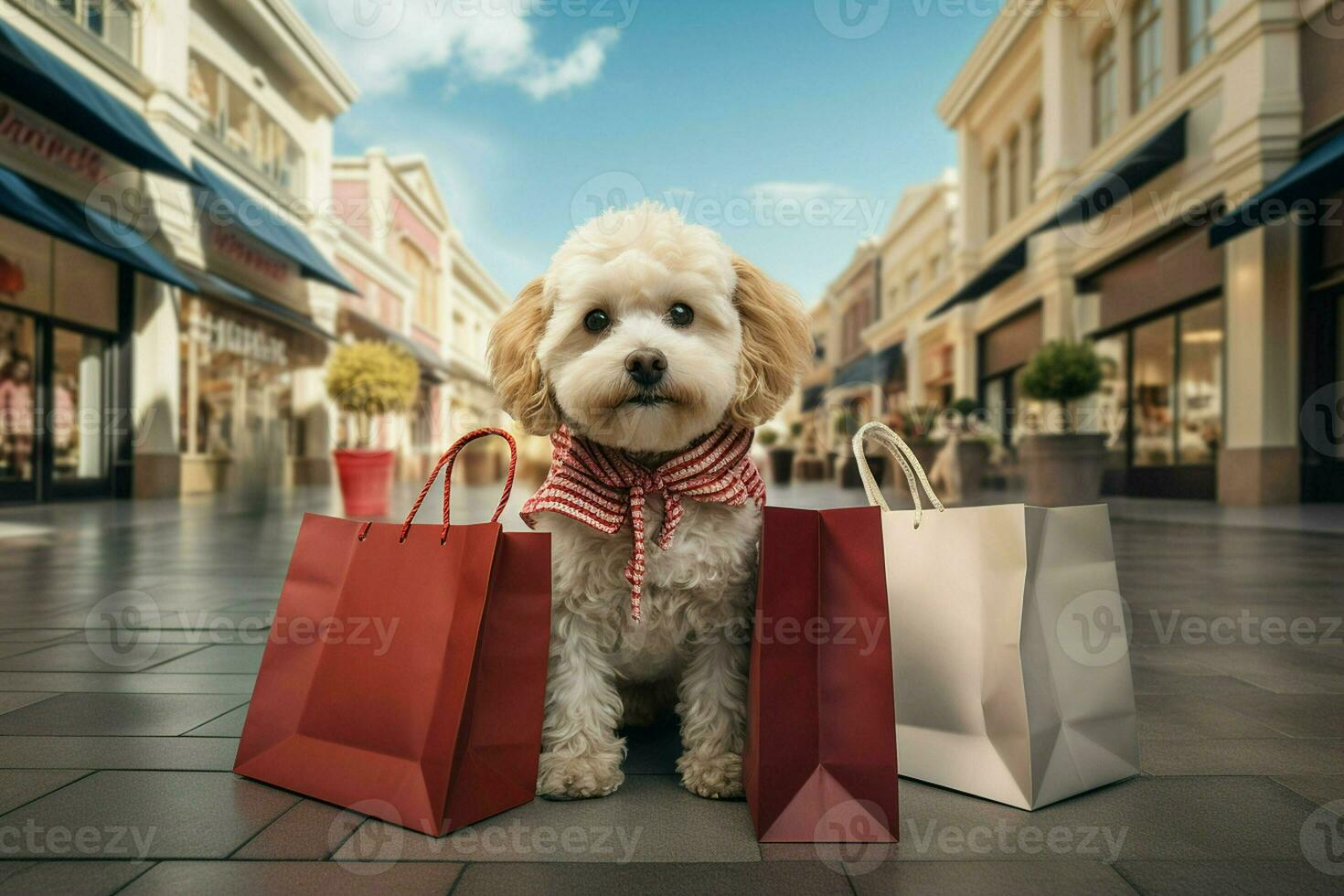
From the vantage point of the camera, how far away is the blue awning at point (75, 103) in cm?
794

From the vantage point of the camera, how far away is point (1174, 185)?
434 inches

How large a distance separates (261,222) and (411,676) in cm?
1491

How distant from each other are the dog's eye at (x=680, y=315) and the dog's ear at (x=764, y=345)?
0.14m

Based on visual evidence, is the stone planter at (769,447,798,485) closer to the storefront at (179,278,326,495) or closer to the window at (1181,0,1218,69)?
the window at (1181,0,1218,69)

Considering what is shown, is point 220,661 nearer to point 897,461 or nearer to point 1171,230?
point 897,461

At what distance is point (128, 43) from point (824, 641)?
47.2 feet

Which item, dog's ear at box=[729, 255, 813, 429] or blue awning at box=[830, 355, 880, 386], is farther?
blue awning at box=[830, 355, 880, 386]

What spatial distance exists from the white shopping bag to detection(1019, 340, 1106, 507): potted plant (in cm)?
748

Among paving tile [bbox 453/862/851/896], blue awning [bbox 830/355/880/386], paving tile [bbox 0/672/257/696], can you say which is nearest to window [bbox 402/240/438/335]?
blue awning [bbox 830/355/880/386]

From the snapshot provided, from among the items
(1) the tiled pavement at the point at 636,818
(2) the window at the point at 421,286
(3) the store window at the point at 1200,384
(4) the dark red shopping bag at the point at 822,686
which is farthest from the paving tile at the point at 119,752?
(2) the window at the point at 421,286

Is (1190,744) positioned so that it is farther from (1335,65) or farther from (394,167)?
(394,167)

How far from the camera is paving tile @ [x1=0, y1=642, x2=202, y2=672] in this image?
8.36 ft

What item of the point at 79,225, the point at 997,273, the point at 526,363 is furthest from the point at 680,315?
the point at 997,273

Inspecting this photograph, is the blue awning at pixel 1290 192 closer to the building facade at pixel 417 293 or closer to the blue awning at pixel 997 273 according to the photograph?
the blue awning at pixel 997 273
